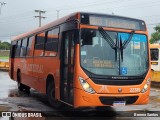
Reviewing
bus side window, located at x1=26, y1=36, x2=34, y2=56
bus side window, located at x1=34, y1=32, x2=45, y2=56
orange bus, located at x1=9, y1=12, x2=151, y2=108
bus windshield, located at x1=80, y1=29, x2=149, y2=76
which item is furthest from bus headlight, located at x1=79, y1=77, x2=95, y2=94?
bus side window, located at x1=26, y1=36, x2=34, y2=56

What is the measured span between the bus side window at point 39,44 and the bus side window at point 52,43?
0.65m

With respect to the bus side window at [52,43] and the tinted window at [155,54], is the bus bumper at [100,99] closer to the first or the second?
the bus side window at [52,43]

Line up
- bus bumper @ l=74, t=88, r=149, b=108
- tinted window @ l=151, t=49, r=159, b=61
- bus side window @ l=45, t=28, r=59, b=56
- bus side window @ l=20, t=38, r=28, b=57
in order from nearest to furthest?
bus bumper @ l=74, t=88, r=149, b=108, bus side window @ l=45, t=28, r=59, b=56, bus side window @ l=20, t=38, r=28, b=57, tinted window @ l=151, t=49, r=159, b=61

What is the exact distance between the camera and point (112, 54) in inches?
383

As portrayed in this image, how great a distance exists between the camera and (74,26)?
9.78 meters

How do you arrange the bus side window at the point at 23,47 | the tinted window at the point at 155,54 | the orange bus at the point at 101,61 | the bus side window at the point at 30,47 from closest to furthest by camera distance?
the orange bus at the point at 101,61 → the bus side window at the point at 30,47 → the bus side window at the point at 23,47 → the tinted window at the point at 155,54

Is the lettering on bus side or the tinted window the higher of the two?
the tinted window

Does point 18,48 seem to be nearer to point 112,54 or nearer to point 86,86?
point 112,54

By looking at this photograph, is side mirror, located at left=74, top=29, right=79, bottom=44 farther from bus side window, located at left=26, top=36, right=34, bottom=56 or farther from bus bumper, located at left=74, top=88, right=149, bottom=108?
bus side window, located at left=26, top=36, right=34, bottom=56

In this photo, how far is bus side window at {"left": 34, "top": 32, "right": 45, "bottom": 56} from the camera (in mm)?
13266

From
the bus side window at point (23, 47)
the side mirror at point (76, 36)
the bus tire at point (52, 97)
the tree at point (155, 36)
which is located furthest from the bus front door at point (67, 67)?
the tree at point (155, 36)

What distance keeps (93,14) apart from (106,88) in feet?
7.06

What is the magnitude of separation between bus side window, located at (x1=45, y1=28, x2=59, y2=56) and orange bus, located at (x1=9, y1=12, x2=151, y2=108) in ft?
0.78

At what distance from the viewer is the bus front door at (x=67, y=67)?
9867mm
